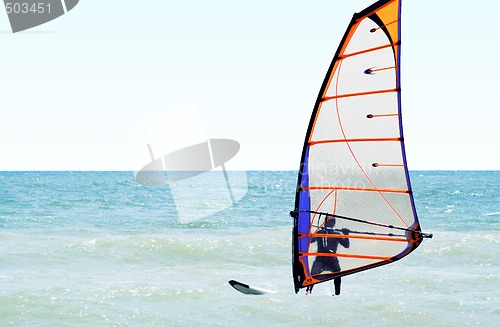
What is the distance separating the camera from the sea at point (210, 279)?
788cm

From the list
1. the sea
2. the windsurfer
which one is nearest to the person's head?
the windsurfer

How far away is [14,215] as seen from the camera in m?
19.8

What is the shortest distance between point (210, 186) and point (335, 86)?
32223 mm

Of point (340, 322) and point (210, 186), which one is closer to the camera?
point (340, 322)

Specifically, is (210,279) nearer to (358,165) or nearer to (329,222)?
(329,222)

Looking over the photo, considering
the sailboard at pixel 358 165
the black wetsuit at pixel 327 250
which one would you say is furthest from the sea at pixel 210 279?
the sailboard at pixel 358 165

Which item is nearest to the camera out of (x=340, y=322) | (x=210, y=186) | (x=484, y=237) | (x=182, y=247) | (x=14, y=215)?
(x=340, y=322)

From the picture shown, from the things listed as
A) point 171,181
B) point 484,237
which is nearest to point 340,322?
point 484,237

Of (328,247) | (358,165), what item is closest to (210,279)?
(328,247)

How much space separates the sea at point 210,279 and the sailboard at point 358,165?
223 centimetres

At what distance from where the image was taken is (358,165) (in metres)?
5.53

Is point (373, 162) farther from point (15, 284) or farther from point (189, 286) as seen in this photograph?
point (15, 284)

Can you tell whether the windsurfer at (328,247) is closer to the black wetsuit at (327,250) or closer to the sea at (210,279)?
the black wetsuit at (327,250)

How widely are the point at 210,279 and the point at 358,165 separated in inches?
207
